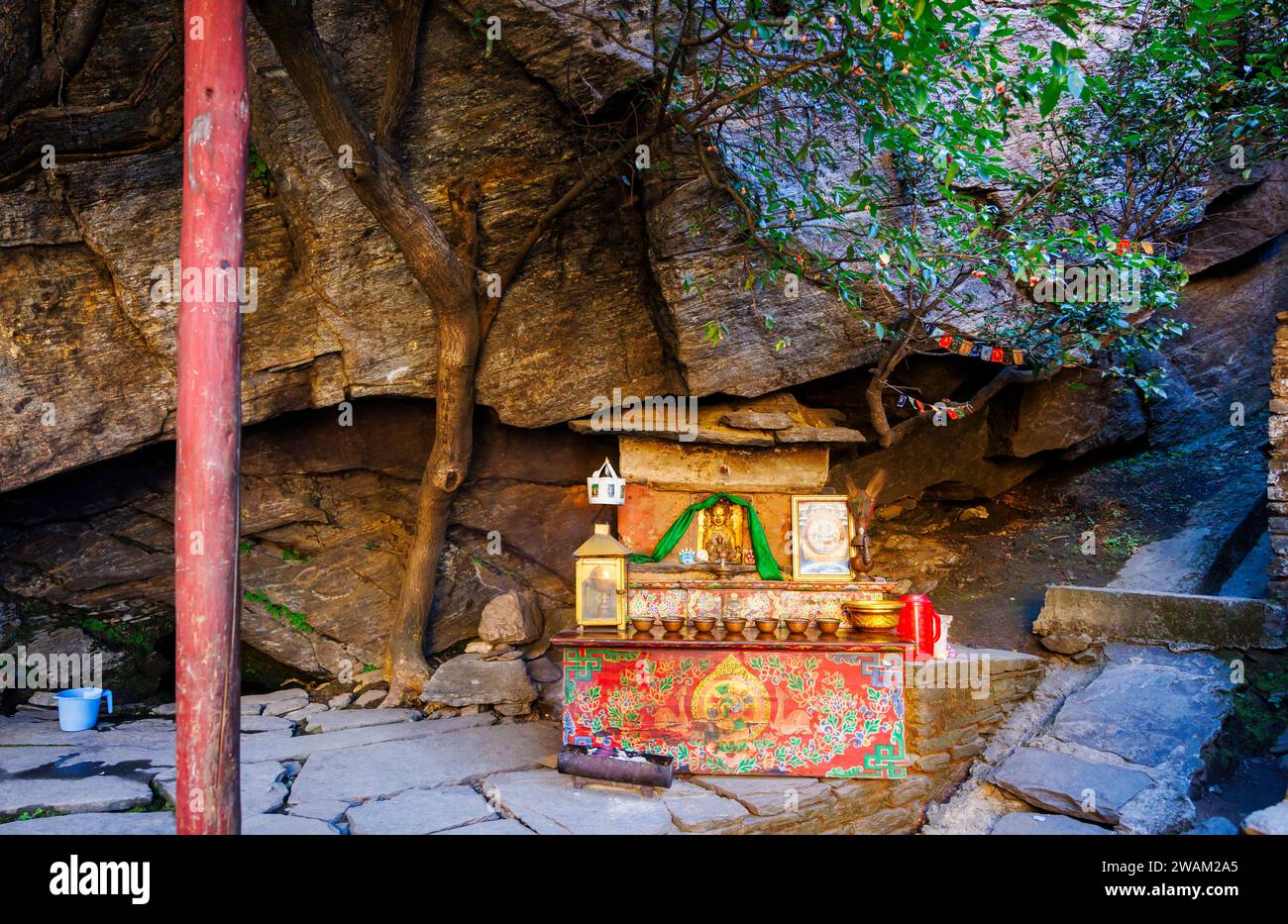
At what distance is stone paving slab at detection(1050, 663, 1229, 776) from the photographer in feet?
19.4

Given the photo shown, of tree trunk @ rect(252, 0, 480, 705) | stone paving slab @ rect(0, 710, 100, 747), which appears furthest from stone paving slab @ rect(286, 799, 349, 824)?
tree trunk @ rect(252, 0, 480, 705)

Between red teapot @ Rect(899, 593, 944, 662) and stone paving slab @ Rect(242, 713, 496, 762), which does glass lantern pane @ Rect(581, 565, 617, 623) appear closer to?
stone paving slab @ Rect(242, 713, 496, 762)

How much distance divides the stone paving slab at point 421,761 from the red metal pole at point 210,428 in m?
1.84

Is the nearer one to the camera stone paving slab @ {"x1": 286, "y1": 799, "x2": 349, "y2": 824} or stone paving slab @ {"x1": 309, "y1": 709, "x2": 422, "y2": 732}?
stone paving slab @ {"x1": 286, "y1": 799, "x2": 349, "y2": 824}

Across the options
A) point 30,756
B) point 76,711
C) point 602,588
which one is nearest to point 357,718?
point 76,711

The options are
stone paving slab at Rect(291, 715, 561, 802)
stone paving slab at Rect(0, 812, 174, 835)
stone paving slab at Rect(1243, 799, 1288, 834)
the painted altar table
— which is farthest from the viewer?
the painted altar table

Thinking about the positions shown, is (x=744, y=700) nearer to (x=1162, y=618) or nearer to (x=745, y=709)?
(x=745, y=709)

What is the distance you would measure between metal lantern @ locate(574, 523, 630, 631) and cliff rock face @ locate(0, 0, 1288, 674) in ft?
6.71

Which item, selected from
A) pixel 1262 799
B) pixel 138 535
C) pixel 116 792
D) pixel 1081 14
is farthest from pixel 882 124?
pixel 138 535

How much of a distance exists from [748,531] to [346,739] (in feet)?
11.8

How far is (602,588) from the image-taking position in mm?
6363

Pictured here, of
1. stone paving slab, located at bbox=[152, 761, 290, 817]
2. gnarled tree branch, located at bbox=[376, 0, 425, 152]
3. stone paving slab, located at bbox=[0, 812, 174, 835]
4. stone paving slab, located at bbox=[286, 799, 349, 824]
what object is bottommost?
stone paving slab, located at bbox=[286, 799, 349, 824]

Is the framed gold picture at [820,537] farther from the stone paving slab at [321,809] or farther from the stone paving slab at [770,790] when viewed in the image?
the stone paving slab at [321,809]

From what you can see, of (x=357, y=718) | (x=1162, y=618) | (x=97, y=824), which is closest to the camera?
(x=97, y=824)
